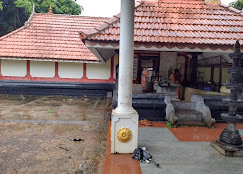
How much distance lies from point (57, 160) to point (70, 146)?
2.26ft

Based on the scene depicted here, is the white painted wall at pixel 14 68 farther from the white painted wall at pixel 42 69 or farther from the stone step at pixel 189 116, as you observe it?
the stone step at pixel 189 116

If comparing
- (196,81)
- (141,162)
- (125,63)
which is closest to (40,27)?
(196,81)

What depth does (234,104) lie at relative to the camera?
4.01m

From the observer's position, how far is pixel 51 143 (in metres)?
4.35

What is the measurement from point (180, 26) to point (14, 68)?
10.5m

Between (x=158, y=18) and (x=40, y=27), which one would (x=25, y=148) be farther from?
(x=40, y=27)

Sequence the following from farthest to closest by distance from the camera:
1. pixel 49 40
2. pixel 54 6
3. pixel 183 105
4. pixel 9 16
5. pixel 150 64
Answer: pixel 9 16
pixel 54 6
pixel 49 40
pixel 150 64
pixel 183 105

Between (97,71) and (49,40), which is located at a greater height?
(49,40)

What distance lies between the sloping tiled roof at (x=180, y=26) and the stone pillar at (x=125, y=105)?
173 centimetres

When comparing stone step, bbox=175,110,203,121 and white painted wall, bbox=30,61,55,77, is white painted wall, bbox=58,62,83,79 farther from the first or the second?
stone step, bbox=175,110,203,121

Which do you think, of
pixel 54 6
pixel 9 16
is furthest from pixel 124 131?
pixel 9 16

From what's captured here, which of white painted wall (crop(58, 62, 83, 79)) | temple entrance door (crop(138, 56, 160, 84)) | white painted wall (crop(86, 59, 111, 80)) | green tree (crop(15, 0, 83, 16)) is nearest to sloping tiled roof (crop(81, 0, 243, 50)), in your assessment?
temple entrance door (crop(138, 56, 160, 84))

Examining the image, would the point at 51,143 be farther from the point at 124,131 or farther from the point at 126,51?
the point at 126,51

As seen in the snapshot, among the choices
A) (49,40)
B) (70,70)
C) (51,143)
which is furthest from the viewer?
(49,40)
